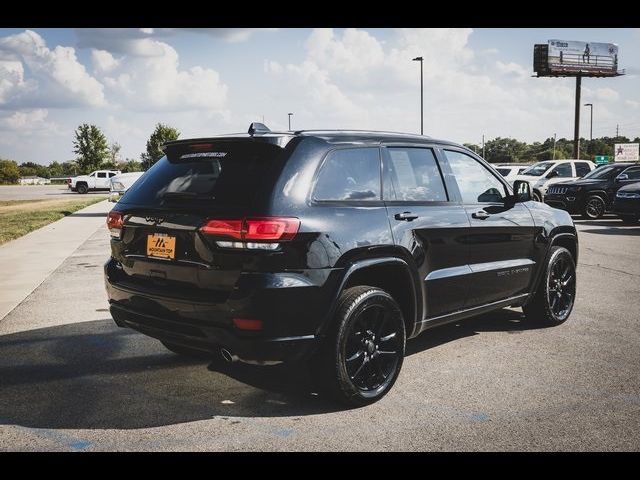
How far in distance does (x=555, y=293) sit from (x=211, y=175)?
388cm

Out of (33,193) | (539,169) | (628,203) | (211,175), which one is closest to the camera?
(211,175)

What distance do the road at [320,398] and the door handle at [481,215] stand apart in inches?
45.1

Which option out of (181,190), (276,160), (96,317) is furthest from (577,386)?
(96,317)

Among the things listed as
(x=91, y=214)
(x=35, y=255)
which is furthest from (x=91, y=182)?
(x=35, y=255)

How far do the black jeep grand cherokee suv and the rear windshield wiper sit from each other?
12 mm

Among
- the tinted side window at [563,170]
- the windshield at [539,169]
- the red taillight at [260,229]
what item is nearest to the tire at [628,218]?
the tinted side window at [563,170]

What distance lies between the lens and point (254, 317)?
357 cm

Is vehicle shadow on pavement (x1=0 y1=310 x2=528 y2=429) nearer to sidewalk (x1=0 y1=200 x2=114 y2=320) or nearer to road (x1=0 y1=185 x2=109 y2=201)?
sidewalk (x1=0 y1=200 x2=114 y2=320)

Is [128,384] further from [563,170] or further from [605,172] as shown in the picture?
[563,170]

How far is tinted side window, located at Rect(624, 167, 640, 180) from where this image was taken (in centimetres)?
1867

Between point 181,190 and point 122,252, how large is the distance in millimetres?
678

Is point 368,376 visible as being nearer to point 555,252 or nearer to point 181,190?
point 181,190

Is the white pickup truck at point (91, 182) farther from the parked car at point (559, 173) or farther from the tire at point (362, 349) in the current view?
the tire at point (362, 349)
